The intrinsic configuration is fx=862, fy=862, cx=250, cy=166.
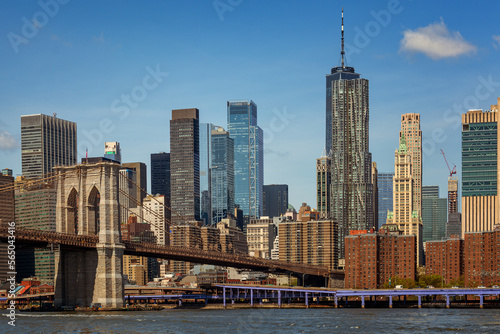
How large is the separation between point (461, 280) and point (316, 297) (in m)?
46.0

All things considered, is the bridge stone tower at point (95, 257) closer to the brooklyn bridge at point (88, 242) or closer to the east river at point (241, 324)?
the brooklyn bridge at point (88, 242)

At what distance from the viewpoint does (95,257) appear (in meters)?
109

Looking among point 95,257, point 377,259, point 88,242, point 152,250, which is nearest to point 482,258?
point 377,259

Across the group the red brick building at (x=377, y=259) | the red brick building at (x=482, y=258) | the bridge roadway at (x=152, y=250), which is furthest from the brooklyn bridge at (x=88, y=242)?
the red brick building at (x=482, y=258)

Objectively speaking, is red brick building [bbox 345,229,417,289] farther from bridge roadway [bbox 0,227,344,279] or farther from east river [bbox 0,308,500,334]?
east river [bbox 0,308,500,334]

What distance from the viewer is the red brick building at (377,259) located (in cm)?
18825

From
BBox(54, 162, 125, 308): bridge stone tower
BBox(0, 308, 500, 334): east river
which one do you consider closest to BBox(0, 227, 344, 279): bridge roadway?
BBox(54, 162, 125, 308): bridge stone tower

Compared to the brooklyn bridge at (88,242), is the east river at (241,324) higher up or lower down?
lower down

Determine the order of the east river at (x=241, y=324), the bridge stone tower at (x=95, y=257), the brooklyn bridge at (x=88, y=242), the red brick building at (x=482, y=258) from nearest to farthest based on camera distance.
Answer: the east river at (x=241, y=324) → the brooklyn bridge at (x=88, y=242) → the bridge stone tower at (x=95, y=257) → the red brick building at (x=482, y=258)

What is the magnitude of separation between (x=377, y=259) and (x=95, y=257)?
9321 centimetres

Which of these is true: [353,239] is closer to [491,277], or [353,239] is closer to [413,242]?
[413,242]

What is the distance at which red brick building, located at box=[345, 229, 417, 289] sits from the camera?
7411 inches

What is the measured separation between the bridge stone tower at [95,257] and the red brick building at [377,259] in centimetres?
8933

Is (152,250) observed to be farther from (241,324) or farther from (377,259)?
(377,259)
